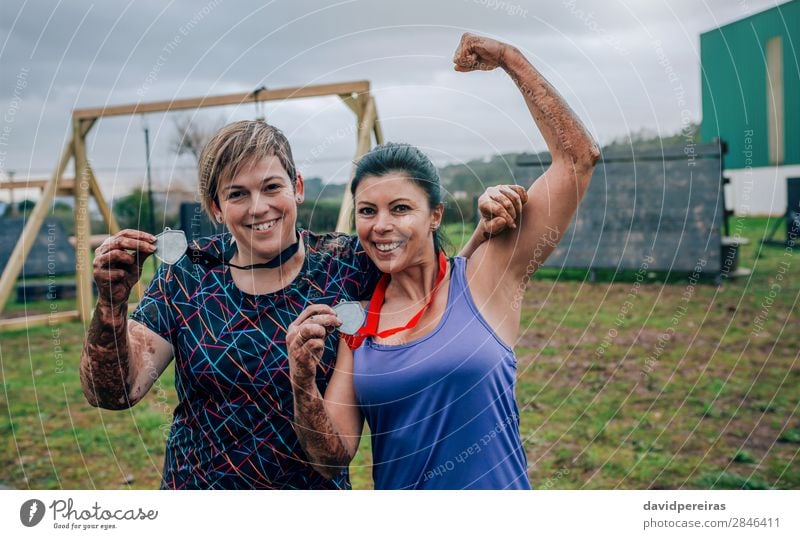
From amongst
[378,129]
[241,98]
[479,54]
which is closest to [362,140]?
[378,129]

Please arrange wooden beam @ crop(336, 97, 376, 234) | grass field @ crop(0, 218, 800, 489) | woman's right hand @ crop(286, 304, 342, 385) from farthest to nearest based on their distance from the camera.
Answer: grass field @ crop(0, 218, 800, 489) → wooden beam @ crop(336, 97, 376, 234) → woman's right hand @ crop(286, 304, 342, 385)

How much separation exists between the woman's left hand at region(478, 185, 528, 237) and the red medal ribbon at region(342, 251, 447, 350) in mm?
158

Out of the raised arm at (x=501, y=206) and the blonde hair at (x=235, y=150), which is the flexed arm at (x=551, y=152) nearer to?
the raised arm at (x=501, y=206)

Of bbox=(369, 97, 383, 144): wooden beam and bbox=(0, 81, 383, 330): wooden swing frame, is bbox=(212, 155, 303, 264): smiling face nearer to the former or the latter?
bbox=(0, 81, 383, 330): wooden swing frame

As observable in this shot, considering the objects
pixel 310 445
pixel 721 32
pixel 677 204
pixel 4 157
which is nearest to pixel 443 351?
pixel 310 445

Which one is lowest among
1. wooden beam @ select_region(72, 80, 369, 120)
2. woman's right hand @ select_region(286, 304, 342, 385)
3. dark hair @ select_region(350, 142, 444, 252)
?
woman's right hand @ select_region(286, 304, 342, 385)

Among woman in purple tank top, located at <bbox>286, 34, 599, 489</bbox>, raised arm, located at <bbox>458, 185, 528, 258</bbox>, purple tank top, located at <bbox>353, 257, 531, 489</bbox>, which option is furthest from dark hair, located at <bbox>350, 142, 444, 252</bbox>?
purple tank top, located at <bbox>353, 257, 531, 489</bbox>

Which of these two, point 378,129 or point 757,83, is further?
point 757,83

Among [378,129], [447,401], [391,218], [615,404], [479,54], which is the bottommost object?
[615,404]

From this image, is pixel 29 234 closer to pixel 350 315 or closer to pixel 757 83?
pixel 350 315

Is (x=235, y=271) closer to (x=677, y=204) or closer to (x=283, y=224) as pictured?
(x=283, y=224)

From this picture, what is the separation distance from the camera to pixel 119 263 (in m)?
1.58

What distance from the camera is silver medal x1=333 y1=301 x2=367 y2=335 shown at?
1683mm

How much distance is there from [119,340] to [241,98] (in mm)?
1573
